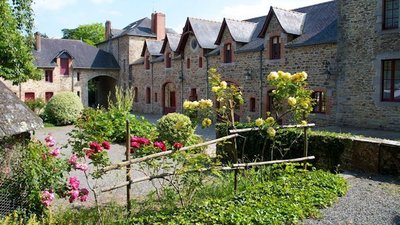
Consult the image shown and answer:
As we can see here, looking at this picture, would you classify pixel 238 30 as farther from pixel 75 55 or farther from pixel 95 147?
pixel 75 55

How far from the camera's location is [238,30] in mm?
21422

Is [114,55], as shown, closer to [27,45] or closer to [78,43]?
[78,43]

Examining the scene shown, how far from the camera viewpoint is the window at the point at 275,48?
18.4m

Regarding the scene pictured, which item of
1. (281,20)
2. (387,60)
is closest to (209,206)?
(387,60)

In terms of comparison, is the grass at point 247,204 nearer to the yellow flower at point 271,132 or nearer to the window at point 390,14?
the yellow flower at point 271,132

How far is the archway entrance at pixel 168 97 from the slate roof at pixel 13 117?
73.9 feet

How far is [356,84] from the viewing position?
50.1ft

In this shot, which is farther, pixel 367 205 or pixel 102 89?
pixel 102 89

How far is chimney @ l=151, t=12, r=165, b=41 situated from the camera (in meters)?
34.8

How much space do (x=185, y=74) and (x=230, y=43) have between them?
539 cm

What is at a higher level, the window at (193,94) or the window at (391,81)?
the window at (391,81)

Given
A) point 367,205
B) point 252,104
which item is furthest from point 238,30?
point 367,205

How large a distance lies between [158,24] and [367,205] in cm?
3119

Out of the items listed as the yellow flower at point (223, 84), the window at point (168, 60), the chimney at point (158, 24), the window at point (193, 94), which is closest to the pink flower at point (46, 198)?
the yellow flower at point (223, 84)
